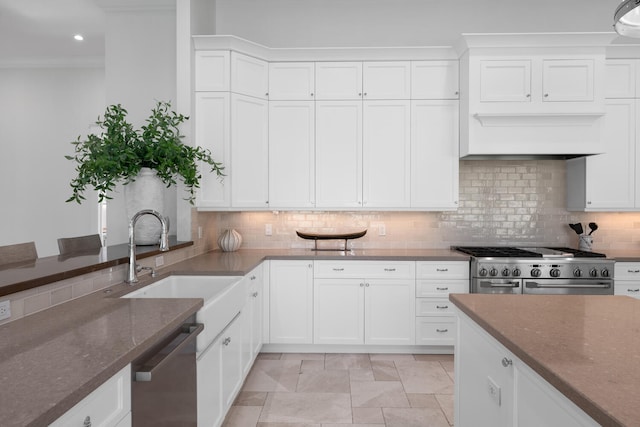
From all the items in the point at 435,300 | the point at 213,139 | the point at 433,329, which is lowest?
the point at 433,329

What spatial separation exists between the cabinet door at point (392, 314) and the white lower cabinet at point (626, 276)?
68.4 inches

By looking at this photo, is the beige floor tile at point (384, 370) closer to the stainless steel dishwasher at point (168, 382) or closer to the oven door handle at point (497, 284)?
the oven door handle at point (497, 284)

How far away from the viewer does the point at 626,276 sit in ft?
11.0

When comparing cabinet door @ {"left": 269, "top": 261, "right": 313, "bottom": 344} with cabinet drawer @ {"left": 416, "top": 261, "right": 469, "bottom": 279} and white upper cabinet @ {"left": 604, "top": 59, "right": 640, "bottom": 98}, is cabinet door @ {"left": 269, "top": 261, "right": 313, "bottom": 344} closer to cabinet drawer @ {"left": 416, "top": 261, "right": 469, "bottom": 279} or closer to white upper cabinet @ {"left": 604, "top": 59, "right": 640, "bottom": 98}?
cabinet drawer @ {"left": 416, "top": 261, "right": 469, "bottom": 279}

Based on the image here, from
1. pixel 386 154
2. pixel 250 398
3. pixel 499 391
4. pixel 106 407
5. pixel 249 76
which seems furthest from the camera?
pixel 386 154

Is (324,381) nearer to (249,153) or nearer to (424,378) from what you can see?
(424,378)

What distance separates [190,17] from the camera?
341 centimetres

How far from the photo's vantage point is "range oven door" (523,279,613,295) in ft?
10.8

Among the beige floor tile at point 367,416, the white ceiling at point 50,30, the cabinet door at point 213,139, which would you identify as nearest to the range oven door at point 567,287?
the beige floor tile at point 367,416

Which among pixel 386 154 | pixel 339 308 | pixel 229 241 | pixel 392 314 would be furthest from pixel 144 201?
pixel 392 314

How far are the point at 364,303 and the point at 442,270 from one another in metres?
0.76

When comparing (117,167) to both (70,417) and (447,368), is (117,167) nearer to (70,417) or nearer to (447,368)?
(70,417)

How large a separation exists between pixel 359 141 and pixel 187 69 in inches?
66.5

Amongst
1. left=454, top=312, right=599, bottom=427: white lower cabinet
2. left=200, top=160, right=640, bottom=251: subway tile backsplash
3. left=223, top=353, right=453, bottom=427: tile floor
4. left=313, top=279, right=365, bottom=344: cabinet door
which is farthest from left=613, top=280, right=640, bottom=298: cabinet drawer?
left=454, top=312, right=599, bottom=427: white lower cabinet
